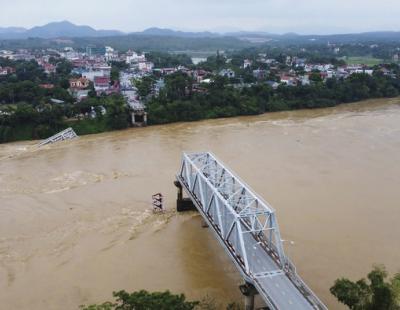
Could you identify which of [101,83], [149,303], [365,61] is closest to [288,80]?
[101,83]

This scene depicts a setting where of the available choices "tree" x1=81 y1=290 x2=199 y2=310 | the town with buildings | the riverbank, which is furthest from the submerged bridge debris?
"tree" x1=81 y1=290 x2=199 y2=310

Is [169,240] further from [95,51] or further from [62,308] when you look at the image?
[95,51]

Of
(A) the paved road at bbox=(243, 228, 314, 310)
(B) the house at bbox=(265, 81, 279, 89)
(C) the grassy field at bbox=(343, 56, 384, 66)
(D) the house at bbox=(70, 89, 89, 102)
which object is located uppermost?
(A) the paved road at bbox=(243, 228, 314, 310)

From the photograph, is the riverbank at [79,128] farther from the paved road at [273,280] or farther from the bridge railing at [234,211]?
the paved road at [273,280]

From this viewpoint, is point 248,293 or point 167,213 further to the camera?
point 167,213

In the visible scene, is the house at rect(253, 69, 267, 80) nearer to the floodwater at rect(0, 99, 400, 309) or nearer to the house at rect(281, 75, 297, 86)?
the house at rect(281, 75, 297, 86)

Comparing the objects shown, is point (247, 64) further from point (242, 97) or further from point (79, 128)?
point (79, 128)
